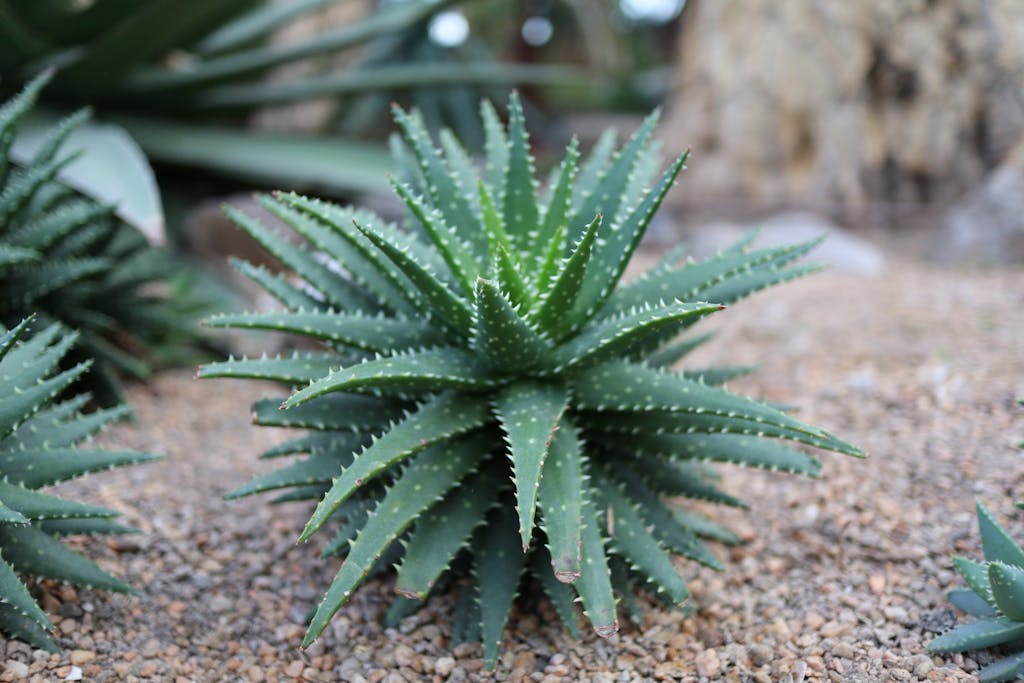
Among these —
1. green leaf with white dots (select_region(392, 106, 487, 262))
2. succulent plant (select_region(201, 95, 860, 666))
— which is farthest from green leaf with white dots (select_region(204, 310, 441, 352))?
green leaf with white dots (select_region(392, 106, 487, 262))

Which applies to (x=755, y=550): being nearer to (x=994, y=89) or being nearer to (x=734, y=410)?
(x=734, y=410)

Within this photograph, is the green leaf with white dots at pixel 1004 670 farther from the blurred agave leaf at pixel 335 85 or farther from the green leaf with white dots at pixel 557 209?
the blurred agave leaf at pixel 335 85

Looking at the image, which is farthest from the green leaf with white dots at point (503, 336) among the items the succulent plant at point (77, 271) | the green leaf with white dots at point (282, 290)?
the succulent plant at point (77, 271)

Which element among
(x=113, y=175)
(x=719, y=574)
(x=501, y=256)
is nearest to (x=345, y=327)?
(x=501, y=256)

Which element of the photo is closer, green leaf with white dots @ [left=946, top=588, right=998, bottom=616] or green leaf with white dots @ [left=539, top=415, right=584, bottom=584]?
green leaf with white dots @ [left=539, top=415, right=584, bottom=584]

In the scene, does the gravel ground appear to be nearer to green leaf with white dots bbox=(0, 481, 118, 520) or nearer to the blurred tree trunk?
green leaf with white dots bbox=(0, 481, 118, 520)
